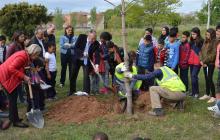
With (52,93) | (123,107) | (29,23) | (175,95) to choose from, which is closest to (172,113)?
(175,95)

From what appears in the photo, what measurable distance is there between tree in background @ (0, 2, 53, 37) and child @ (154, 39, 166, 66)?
14024mm

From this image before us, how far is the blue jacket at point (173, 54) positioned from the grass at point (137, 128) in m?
1.61

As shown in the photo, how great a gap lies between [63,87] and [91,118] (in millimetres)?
4055

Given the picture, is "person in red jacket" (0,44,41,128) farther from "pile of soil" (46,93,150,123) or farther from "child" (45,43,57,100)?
"child" (45,43,57,100)

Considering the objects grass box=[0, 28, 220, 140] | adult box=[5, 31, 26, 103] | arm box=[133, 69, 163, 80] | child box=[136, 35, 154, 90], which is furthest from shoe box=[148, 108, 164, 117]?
adult box=[5, 31, 26, 103]

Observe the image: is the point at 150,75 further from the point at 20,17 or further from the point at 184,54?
the point at 20,17

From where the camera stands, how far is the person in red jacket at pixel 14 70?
725 cm

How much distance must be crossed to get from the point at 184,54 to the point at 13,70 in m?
4.15

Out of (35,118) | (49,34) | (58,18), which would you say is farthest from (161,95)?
(58,18)

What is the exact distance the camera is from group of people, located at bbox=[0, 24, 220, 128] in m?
7.91

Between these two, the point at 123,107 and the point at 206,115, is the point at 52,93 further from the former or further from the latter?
the point at 206,115

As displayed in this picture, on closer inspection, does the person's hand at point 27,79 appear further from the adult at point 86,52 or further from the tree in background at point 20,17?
the tree in background at point 20,17

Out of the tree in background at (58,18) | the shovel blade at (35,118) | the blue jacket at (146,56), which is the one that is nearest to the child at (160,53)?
the blue jacket at (146,56)

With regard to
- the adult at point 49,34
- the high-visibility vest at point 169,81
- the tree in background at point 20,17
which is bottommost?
the high-visibility vest at point 169,81
